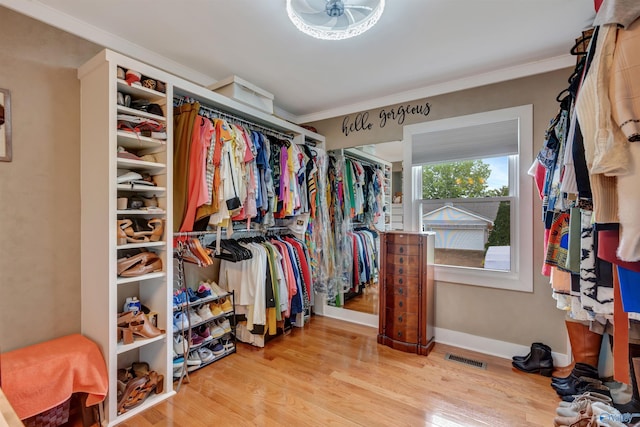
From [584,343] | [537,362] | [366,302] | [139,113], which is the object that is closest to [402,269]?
[366,302]

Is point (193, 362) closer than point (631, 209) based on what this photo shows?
No

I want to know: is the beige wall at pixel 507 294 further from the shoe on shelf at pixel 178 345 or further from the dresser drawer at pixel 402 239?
the shoe on shelf at pixel 178 345

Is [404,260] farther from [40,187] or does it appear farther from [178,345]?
[40,187]

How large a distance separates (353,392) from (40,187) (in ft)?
7.68

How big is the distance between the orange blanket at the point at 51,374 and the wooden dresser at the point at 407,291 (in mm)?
2116

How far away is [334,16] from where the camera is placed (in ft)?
5.20

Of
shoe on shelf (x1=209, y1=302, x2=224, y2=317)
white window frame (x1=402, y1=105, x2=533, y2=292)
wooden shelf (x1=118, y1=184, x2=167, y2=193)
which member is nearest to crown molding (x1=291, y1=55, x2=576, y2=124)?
white window frame (x1=402, y1=105, x2=533, y2=292)

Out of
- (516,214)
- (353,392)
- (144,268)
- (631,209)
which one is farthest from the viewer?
(516,214)

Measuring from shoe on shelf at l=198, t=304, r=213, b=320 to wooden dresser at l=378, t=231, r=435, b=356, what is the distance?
1519 mm

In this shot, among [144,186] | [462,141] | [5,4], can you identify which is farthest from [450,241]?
[5,4]

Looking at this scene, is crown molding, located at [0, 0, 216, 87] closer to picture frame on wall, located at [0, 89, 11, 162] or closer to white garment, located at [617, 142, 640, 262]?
picture frame on wall, located at [0, 89, 11, 162]

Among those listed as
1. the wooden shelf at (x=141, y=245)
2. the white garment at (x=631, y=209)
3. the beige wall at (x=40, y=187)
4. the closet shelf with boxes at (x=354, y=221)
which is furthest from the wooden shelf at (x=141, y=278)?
the white garment at (x=631, y=209)

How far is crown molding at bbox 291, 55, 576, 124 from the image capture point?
2283 millimetres

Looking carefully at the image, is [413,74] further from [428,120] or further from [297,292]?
[297,292]
